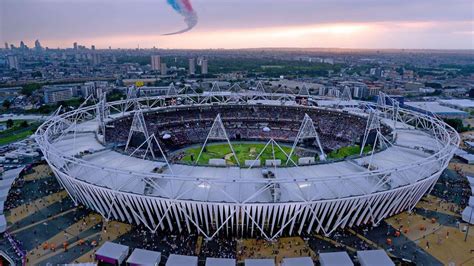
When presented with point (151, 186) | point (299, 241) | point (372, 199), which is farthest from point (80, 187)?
point (372, 199)

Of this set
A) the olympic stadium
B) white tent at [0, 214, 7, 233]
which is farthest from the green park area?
white tent at [0, 214, 7, 233]

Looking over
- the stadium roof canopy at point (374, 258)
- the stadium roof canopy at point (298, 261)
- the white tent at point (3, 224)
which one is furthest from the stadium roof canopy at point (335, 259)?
the white tent at point (3, 224)

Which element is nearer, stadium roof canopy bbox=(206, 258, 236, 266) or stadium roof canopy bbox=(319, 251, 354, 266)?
stadium roof canopy bbox=(206, 258, 236, 266)

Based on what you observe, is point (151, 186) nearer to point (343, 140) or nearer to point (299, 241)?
point (299, 241)

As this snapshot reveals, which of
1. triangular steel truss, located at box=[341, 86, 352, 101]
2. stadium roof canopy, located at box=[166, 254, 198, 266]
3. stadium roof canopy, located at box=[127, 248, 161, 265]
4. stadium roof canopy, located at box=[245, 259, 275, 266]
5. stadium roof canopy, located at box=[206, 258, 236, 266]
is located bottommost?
stadium roof canopy, located at box=[127, 248, 161, 265]

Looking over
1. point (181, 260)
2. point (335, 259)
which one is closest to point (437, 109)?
point (335, 259)

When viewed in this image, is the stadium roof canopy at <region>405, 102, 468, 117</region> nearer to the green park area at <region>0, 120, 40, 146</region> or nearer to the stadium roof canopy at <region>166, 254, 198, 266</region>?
the stadium roof canopy at <region>166, 254, 198, 266</region>
